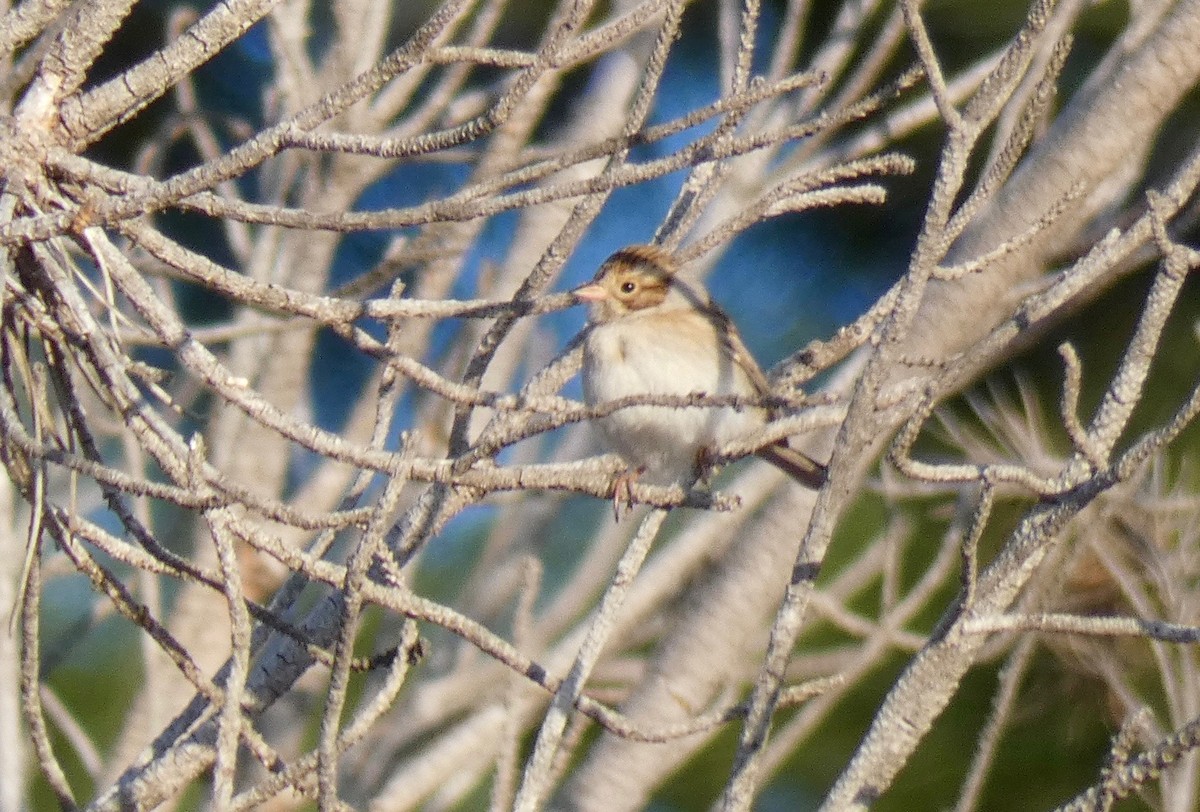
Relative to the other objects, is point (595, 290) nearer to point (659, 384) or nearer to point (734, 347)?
point (659, 384)

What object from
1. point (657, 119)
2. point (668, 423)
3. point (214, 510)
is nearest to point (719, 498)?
point (214, 510)

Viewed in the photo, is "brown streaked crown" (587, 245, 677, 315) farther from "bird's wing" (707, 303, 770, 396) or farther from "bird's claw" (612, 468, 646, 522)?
"bird's claw" (612, 468, 646, 522)

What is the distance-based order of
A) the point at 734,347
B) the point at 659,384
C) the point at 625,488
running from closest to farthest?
1. the point at 625,488
2. the point at 659,384
3. the point at 734,347

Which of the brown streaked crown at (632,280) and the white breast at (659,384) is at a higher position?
the brown streaked crown at (632,280)

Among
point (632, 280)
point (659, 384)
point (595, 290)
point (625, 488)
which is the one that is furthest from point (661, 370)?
point (625, 488)

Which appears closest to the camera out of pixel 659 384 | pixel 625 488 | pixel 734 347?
pixel 625 488

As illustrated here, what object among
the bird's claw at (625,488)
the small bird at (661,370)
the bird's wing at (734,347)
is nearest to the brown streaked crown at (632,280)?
the small bird at (661,370)

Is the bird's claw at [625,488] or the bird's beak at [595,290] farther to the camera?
the bird's beak at [595,290]

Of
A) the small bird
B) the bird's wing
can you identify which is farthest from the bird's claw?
the bird's wing

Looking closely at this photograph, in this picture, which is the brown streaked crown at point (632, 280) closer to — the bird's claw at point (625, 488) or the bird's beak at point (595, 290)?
the bird's beak at point (595, 290)
